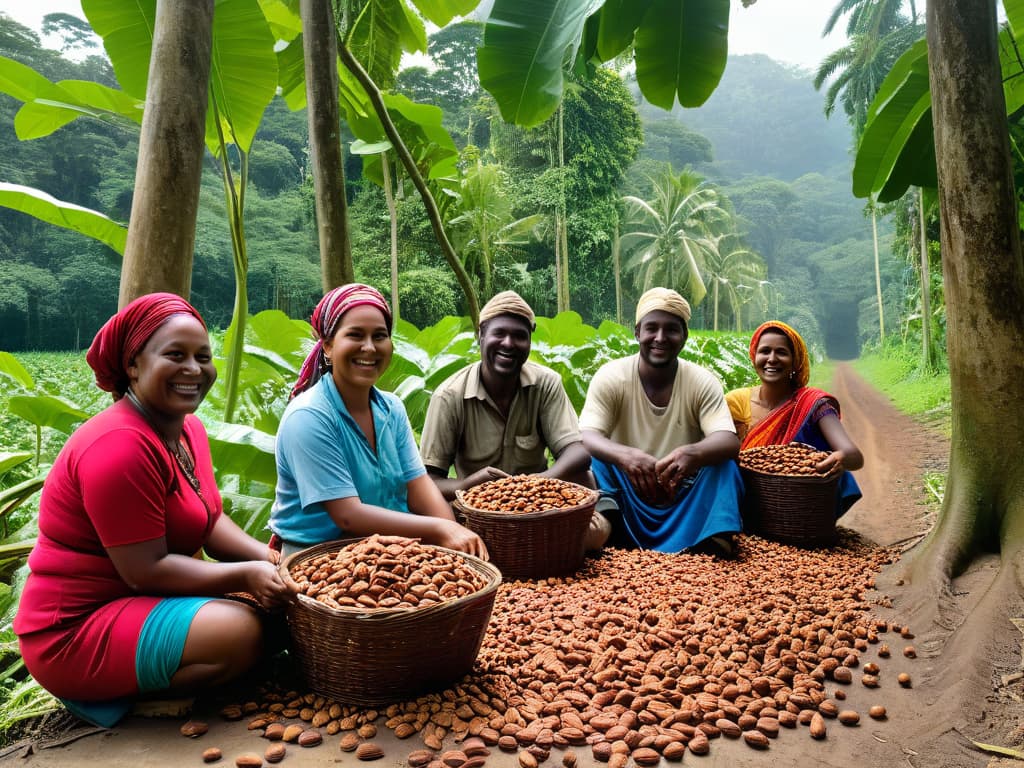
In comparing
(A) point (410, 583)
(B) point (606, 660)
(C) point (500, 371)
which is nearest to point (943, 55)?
(C) point (500, 371)

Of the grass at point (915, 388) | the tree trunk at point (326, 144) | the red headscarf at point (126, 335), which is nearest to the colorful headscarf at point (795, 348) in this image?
the tree trunk at point (326, 144)

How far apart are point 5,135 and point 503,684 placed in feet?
59.0

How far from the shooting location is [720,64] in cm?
358

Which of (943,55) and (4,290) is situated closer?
(943,55)

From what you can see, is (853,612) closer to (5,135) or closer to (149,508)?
(149,508)

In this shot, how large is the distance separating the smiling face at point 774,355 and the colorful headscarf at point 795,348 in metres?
0.02

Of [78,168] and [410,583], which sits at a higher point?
[78,168]

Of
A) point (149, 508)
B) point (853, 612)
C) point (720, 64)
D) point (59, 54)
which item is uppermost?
point (59, 54)

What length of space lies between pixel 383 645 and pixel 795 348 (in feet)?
8.95

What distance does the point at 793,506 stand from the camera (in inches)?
129

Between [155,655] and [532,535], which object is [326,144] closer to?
[532,535]

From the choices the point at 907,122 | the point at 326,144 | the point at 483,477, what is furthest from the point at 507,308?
the point at 907,122

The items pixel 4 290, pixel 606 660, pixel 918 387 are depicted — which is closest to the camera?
pixel 606 660

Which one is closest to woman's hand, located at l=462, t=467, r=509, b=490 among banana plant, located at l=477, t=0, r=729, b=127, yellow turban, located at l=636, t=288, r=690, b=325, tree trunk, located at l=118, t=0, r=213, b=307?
yellow turban, located at l=636, t=288, r=690, b=325
